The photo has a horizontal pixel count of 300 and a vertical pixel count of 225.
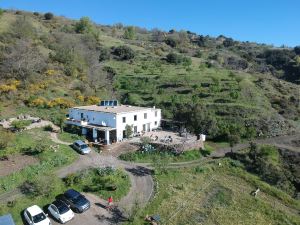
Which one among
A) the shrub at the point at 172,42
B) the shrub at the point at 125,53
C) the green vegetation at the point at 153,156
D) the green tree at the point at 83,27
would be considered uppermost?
the green tree at the point at 83,27

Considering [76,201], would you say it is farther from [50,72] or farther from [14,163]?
[50,72]

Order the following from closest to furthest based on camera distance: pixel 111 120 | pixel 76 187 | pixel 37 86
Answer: pixel 76 187 → pixel 111 120 → pixel 37 86

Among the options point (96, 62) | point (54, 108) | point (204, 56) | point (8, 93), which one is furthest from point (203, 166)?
point (204, 56)

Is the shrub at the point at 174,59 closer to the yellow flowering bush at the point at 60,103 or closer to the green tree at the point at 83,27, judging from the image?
the green tree at the point at 83,27

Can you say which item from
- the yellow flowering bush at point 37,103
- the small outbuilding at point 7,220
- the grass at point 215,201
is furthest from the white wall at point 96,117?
the small outbuilding at point 7,220

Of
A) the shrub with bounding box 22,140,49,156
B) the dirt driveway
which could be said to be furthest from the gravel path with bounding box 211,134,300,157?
the shrub with bounding box 22,140,49,156

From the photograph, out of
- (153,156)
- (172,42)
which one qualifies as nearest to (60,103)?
(153,156)
